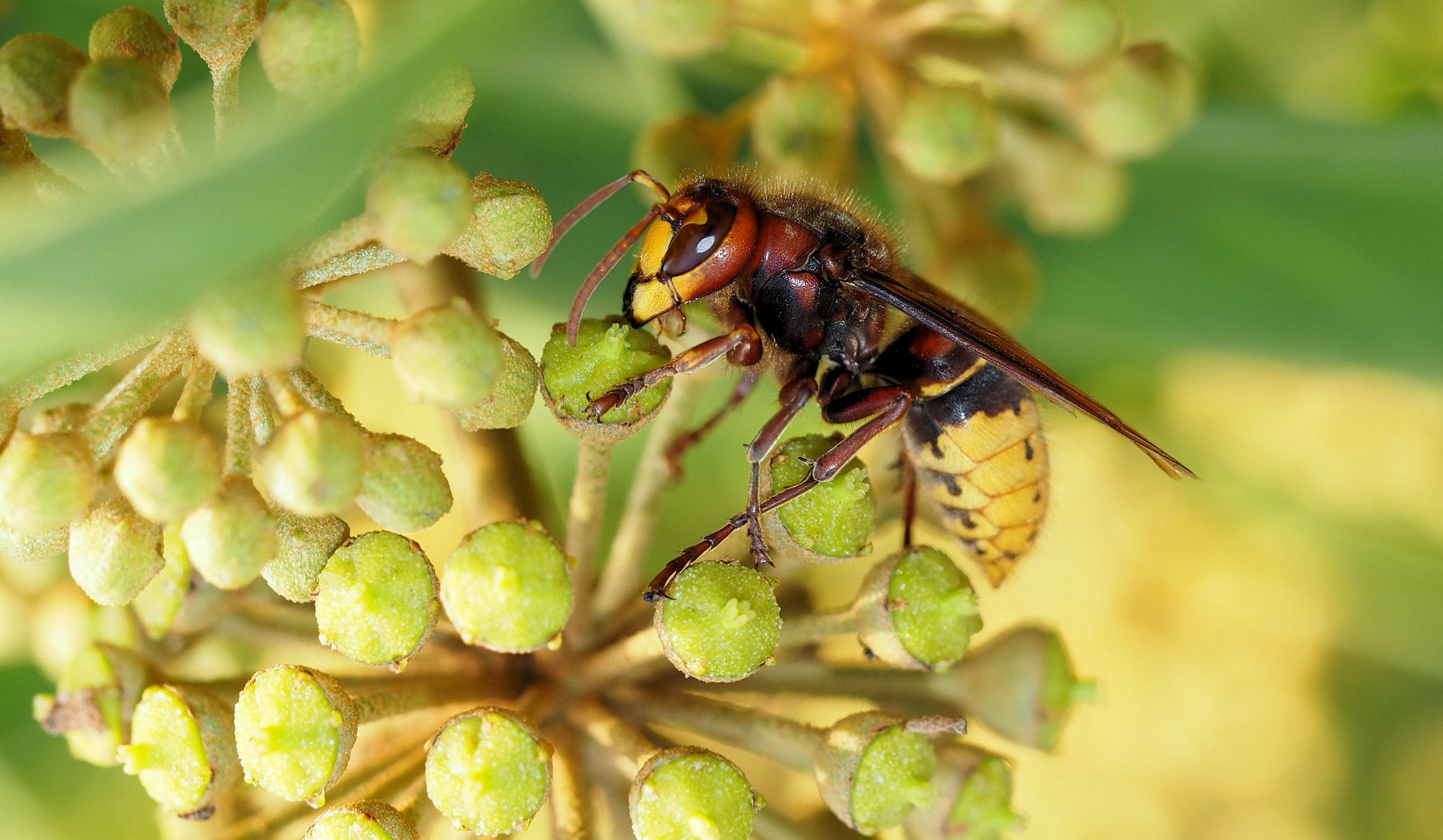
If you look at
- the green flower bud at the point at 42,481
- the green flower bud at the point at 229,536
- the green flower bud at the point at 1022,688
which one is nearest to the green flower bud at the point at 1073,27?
the green flower bud at the point at 1022,688

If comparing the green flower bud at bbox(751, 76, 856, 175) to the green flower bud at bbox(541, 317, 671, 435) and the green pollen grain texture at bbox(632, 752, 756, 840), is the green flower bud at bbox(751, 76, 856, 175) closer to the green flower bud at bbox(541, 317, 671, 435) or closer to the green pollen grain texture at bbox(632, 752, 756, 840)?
the green flower bud at bbox(541, 317, 671, 435)

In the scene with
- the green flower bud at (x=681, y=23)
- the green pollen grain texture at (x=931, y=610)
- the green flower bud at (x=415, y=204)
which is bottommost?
the green pollen grain texture at (x=931, y=610)

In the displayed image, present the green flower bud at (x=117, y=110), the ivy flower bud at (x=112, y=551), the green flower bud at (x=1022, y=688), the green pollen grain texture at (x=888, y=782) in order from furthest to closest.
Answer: the green flower bud at (x=1022, y=688), the green pollen grain texture at (x=888, y=782), the ivy flower bud at (x=112, y=551), the green flower bud at (x=117, y=110)

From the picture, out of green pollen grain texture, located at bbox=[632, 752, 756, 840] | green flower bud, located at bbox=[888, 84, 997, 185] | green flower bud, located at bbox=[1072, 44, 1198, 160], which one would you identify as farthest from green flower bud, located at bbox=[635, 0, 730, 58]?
green pollen grain texture, located at bbox=[632, 752, 756, 840]

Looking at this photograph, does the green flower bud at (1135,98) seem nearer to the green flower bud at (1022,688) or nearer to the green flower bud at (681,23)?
the green flower bud at (681,23)

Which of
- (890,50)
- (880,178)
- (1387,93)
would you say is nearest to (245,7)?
(890,50)

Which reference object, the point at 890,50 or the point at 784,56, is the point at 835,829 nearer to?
→ the point at 890,50

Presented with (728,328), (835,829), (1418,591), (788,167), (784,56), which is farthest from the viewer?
(1418,591)
